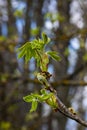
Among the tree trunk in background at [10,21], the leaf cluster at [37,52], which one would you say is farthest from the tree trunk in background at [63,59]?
the leaf cluster at [37,52]

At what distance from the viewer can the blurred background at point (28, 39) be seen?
16.5 feet

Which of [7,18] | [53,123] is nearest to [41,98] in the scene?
[7,18]

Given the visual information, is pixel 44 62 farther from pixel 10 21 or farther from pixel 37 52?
pixel 10 21

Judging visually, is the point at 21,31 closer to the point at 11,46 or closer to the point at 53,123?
the point at 11,46

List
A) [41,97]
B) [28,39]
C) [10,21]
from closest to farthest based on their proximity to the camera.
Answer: [41,97] < [28,39] < [10,21]

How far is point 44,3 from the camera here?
557 centimetres

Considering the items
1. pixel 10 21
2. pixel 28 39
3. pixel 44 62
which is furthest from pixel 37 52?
pixel 10 21

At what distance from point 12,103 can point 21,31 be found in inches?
54.9

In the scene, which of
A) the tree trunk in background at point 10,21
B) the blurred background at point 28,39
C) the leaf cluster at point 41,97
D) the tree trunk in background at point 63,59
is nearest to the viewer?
the leaf cluster at point 41,97

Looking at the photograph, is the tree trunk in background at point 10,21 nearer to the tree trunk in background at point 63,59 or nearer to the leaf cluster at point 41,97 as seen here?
the tree trunk in background at point 63,59

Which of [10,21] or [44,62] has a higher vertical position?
[10,21]

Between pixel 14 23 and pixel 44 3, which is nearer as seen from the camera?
pixel 44 3

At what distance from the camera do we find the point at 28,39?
5.48m

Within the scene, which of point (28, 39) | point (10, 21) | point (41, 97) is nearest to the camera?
point (41, 97)
